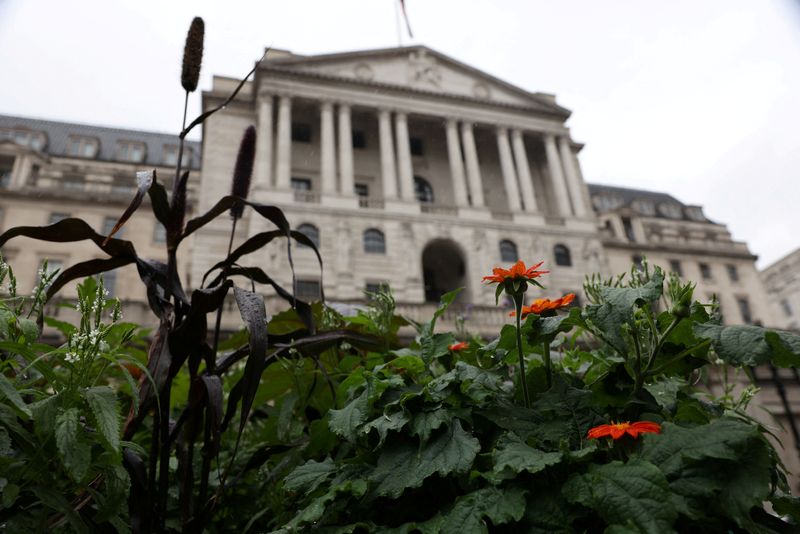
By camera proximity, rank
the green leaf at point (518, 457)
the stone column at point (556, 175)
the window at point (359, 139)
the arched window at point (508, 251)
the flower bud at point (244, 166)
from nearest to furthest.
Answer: the green leaf at point (518, 457) < the flower bud at point (244, 166) < the arched window at point (508, 251) < the stone column at point (556, 175) < the window at point (359, 139)

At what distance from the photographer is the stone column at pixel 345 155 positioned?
3192 cm

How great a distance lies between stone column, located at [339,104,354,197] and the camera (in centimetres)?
3192

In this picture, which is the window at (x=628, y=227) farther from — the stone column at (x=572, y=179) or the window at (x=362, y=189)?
the window at (x=362, y=189)

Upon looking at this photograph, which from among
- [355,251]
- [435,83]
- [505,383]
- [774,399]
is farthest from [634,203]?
[505,383]

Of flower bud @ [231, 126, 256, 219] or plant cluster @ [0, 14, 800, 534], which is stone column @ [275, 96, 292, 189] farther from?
plant cluster @ [0, 14, 800, 534]

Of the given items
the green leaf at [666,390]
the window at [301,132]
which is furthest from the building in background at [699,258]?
the green leaf at [666,390]

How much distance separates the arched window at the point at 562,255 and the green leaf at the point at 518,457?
33.6 meters

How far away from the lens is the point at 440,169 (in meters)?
37.9

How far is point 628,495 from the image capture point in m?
1.32

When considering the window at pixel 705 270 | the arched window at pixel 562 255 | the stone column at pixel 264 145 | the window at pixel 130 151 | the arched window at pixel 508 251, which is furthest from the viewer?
the window at pixel 130 151

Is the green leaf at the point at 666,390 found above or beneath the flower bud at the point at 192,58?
beneath

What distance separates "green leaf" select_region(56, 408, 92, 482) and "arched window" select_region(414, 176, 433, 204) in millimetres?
35791

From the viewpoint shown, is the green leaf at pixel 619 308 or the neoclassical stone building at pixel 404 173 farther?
the neoclassical stone building at pixel 404 173

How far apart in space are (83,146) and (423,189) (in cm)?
3115
